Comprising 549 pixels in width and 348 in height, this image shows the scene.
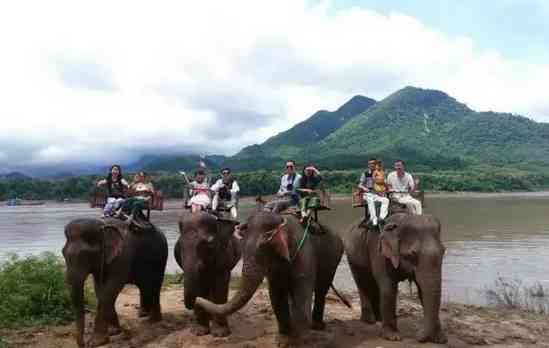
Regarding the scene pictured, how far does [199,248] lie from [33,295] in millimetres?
4736

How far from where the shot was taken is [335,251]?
1167 cm

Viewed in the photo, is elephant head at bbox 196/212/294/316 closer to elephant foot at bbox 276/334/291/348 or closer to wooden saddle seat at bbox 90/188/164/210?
elephant foot at bbox 276/334/291/348

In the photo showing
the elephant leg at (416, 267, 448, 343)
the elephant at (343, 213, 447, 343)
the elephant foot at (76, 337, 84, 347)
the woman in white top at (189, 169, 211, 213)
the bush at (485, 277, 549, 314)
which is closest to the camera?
the elephant leg at (416, 267, 448, 343)

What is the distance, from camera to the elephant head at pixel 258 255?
8.40 metres

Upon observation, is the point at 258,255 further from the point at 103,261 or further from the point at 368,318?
the point at 368,318

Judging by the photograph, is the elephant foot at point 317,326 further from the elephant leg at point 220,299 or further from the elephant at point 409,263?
the elephant leg at point 220,299

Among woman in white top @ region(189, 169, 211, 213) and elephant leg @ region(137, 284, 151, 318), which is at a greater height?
→ woman in white top @ region(189, 169, 211, 213)

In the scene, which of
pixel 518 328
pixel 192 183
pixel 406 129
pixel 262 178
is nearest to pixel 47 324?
pixel 192 183

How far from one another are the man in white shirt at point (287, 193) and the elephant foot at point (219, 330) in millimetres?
2283

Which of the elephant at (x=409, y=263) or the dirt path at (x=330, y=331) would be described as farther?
the dirt path at (x=330, y=331)

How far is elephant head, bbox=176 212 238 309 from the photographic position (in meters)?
9.84

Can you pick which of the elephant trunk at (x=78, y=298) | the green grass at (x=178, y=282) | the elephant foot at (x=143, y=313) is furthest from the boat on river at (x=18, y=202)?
the elephant trunk at (x=78, y=298)

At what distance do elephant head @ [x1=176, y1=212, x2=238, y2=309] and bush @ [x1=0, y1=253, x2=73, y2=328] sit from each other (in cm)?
354

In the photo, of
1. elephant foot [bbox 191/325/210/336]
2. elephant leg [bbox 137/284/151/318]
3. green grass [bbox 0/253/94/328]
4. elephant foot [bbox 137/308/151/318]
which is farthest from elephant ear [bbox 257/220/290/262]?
green grass [bbox 0/253/94/328]
